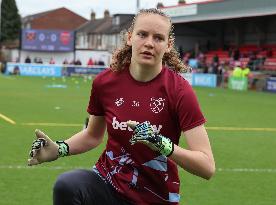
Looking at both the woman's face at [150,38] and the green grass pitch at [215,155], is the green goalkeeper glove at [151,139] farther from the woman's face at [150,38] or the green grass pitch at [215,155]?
the green grass pitch at [215,155]

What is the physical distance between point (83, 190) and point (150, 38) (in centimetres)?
102

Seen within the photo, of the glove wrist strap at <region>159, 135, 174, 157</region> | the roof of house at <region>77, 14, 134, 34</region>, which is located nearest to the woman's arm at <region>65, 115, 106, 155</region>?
the glove wrist strap at <region>159, 135, 174, 157</region>

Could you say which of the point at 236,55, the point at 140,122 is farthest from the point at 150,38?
the point at 236,55

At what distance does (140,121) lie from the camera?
390 centimetres

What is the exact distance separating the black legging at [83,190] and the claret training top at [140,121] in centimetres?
6

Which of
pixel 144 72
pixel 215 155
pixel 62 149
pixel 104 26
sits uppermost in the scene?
pixel 104 26

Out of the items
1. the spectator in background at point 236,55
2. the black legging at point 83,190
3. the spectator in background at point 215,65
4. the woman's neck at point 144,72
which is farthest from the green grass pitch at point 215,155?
the spectator in background at point 236,55

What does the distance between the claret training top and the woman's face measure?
20 centimetres

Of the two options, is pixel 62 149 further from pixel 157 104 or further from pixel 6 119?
pixel 6 119

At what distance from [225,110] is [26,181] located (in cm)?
1444

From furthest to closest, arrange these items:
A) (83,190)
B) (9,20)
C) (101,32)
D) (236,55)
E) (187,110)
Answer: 1. (9,20)
2. (101,32)
3. (236,55)
4. (83,190)
5. (187,110)

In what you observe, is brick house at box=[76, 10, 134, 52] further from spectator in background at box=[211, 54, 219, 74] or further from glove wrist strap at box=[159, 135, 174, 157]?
glove wrist strap at box=[159, 135, 174, 157]

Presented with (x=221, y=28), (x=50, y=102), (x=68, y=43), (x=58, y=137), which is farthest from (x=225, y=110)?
(x=68, y=43)

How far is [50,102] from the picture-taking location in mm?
22641
